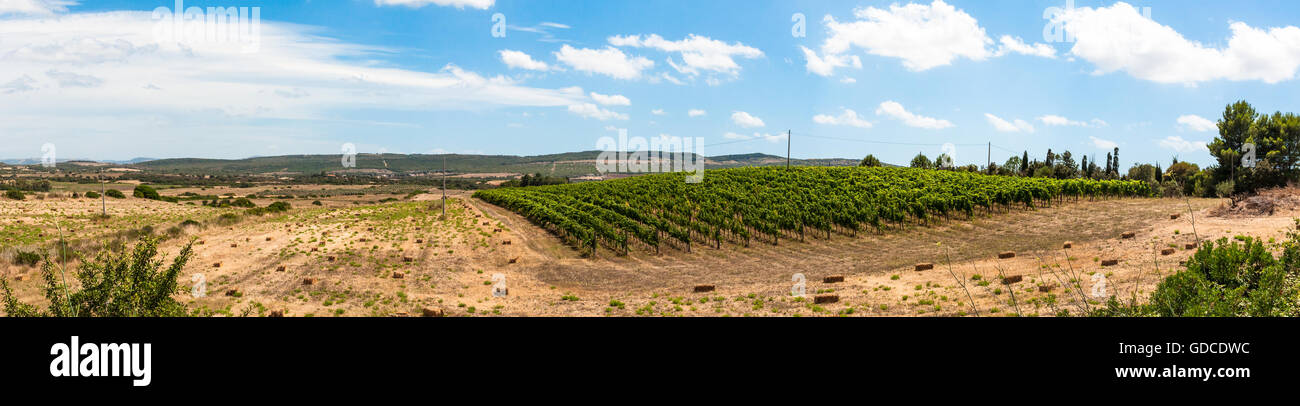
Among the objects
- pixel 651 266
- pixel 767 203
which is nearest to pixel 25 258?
pixel 651 266

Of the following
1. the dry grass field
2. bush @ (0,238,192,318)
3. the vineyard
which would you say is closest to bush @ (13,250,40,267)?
the dry grass field

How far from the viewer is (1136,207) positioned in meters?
43.6

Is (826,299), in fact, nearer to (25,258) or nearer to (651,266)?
(651,266)

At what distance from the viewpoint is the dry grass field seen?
18886 millimetres

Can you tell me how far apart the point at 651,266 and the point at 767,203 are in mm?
18370

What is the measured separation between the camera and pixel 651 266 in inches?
1209

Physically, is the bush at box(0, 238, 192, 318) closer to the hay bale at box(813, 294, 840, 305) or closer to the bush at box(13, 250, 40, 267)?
the hay bale at box(813, 294, 840, 305)

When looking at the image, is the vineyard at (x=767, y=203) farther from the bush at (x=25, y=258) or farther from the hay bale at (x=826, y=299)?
the bush at (x=25, y=258)

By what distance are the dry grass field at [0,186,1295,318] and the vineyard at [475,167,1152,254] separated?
1.33m

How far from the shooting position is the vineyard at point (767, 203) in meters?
36.7

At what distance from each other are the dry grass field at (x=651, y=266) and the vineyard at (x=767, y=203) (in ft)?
4.36
